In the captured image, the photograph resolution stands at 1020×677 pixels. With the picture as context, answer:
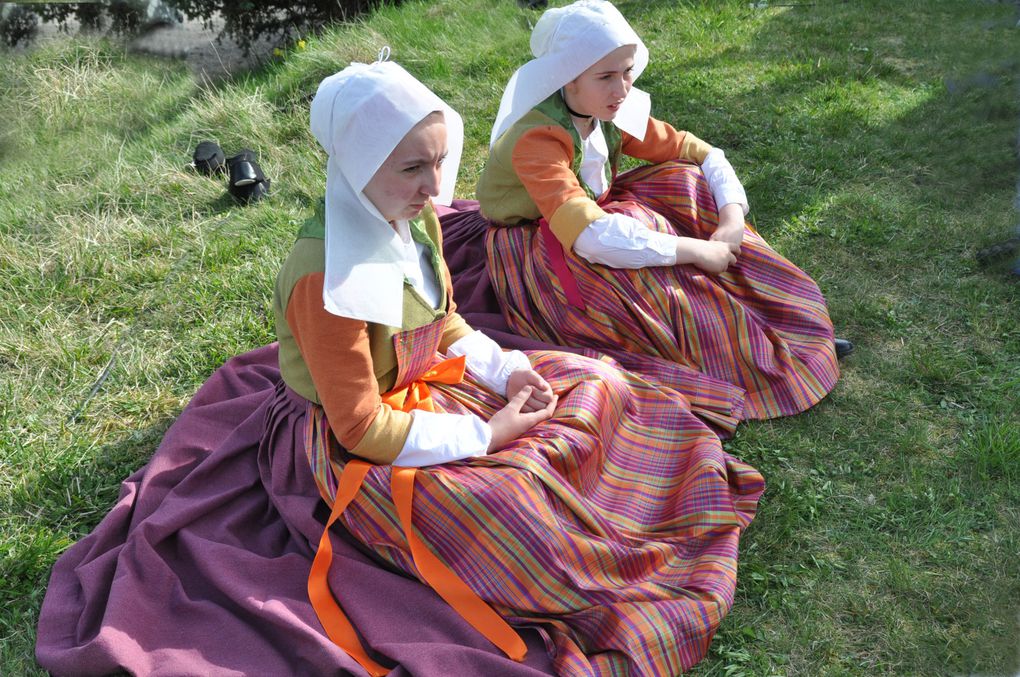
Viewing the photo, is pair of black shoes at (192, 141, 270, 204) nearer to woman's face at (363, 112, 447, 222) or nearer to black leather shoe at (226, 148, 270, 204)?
black leather shoe at (226, 148, 270, 204)

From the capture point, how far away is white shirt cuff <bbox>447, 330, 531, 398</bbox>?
269 cm

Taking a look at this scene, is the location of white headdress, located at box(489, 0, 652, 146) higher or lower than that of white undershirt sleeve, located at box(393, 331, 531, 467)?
higher

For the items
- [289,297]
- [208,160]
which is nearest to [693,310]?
[289,297]

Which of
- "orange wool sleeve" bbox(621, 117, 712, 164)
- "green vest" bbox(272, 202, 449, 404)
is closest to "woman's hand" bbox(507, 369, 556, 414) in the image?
"green vest" bbox(272, 202, 449, 404)

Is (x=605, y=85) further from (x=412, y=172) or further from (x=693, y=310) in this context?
(x=412, y=172)

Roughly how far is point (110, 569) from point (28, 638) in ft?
0.94

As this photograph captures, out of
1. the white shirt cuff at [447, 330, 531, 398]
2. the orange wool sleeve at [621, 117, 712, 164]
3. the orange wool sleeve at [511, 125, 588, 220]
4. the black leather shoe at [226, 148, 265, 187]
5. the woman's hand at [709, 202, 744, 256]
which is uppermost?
the orange wool sleeve at [511, 125, 588, 220]

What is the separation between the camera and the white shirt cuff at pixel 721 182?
334 centimetres

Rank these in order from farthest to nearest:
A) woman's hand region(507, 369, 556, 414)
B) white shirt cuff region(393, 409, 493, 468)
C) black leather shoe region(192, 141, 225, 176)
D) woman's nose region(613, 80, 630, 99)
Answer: black leather shoe region(192, 141, 225, 176) → woman's nose region(613, 80, 630, 99) → woman's hand region(507, 369, 556, 414) → white shirt cuff region(393, 409, 493, 468)

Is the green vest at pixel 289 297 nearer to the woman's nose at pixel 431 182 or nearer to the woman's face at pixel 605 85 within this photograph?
the woman's nose at pixel 431 182

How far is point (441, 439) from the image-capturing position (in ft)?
7.76

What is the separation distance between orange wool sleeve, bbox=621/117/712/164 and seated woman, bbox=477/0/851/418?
0.28 ft

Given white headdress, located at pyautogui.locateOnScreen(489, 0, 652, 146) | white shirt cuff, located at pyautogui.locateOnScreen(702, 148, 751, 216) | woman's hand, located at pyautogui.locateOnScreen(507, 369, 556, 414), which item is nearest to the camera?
woman's hand, located at pyautogui.locateOnScreen(507, 369, 556, 414)

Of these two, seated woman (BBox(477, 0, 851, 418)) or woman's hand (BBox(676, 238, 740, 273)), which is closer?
seated woman (BBox(477, 0, 851, 418))
